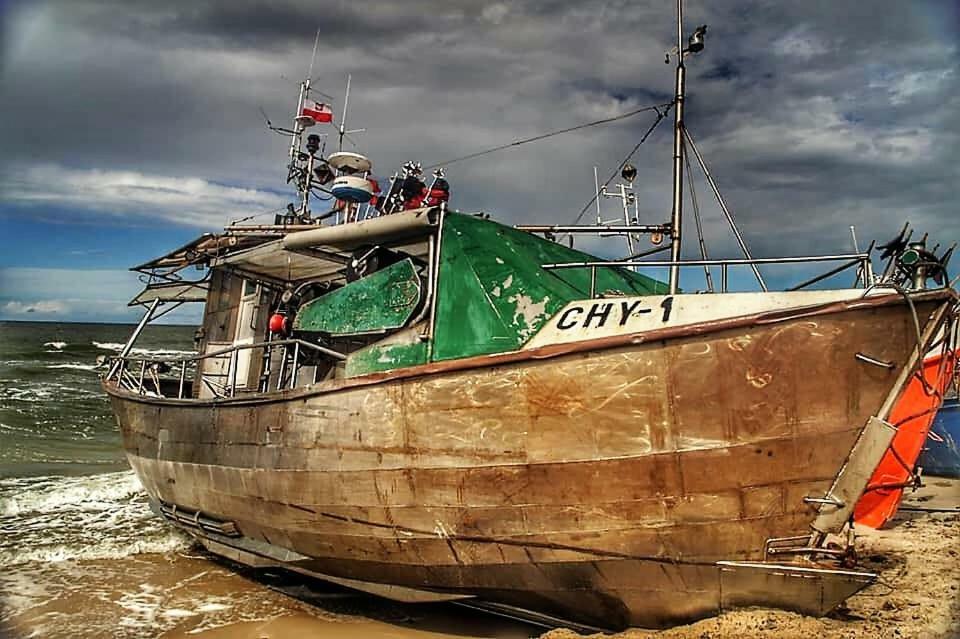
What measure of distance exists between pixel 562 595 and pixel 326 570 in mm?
2588

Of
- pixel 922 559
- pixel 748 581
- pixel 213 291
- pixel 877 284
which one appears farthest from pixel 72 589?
pixel 922 559

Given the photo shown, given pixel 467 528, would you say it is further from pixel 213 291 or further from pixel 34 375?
pixel 34 375

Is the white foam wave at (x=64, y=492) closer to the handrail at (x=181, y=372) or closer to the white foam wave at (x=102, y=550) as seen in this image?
the white foam wave at (x=102, y=550)

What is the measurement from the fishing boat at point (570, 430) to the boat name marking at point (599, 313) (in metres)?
0.02

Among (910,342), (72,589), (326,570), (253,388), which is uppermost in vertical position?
(910,342)

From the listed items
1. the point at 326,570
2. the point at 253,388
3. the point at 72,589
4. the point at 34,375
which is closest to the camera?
the point at 326,570

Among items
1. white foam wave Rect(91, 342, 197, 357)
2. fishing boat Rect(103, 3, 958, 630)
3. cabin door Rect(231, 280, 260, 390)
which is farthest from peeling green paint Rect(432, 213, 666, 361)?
white foam wave Rect(91, 342, 197, 357)

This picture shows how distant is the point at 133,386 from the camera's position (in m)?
10.5

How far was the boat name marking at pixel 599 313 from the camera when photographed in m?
4.31

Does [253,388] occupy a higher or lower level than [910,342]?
lower

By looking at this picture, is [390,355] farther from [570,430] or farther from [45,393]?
[45,393]

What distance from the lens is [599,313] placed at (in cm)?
453

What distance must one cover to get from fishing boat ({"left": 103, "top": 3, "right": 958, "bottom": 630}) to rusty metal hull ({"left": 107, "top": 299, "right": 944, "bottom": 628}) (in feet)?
0.05

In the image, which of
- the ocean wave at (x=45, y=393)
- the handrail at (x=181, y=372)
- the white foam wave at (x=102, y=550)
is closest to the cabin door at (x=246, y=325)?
the handrail at (x=181, y=372)
